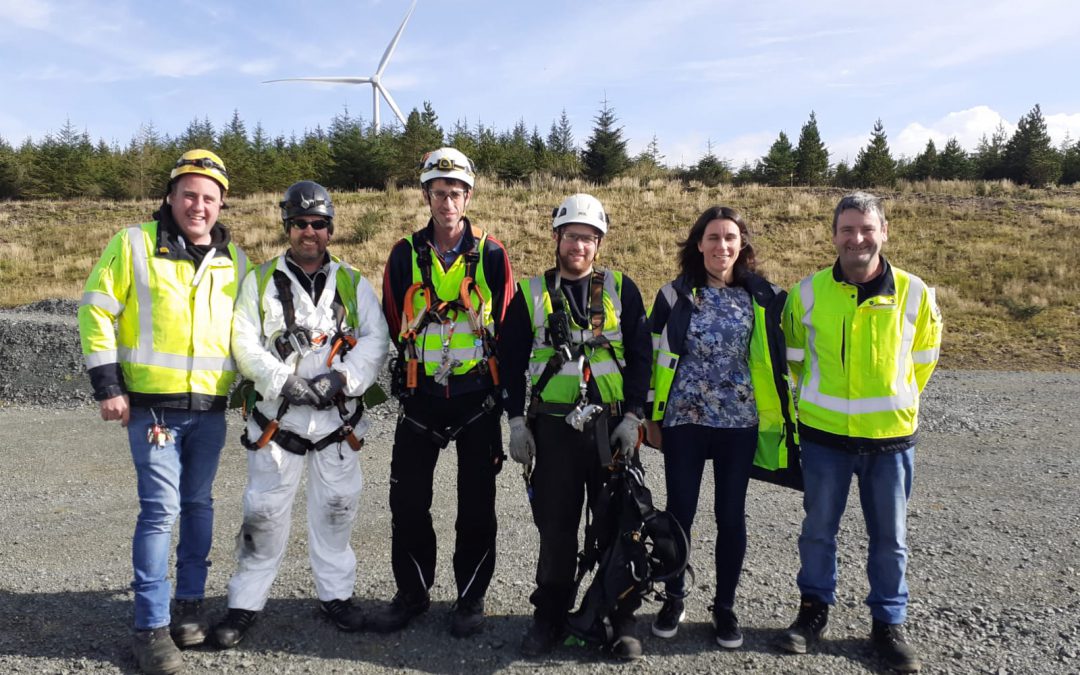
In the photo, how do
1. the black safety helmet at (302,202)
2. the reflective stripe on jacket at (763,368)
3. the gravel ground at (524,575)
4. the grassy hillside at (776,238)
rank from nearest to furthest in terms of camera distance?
the gravel ground at (524,575) → the reflective stripe on jacket at (763,368) → the black safety helmet at (302,202) → the grassy hillside at (776,238)

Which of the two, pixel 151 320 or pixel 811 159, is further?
pixel 811 159

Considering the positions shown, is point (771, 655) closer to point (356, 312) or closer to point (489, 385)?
point (489, 385)

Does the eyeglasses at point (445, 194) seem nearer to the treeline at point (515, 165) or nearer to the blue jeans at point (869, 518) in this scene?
the blue jeans at point (869, 518)

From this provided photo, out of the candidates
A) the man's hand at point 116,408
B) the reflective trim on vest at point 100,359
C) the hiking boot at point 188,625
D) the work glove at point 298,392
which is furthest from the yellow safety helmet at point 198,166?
the hiking boot at point 188,625

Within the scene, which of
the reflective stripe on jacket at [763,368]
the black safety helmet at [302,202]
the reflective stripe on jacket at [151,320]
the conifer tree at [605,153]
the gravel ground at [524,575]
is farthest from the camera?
the conifer tree at [605,153]

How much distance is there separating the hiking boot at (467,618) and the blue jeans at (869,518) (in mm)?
1940

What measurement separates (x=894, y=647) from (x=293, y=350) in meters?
3.79

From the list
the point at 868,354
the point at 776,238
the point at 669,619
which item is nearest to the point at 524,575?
the point at 669,619

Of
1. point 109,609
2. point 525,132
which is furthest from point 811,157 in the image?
point 109,609

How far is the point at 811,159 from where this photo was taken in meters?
33.6

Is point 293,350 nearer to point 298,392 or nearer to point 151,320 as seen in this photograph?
point 298,392

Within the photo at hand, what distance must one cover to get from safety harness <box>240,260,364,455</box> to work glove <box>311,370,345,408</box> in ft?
0.26

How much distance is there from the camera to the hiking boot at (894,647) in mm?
3692

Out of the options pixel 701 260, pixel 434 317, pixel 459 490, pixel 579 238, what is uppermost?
pixel 579 238
